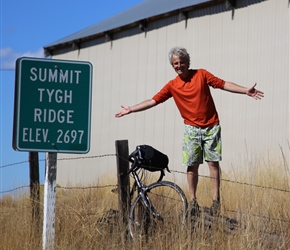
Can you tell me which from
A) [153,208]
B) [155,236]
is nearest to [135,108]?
[153,208]

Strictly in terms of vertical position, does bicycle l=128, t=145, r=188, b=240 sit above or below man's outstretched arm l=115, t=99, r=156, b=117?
below

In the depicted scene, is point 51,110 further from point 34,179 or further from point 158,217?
point 34,179

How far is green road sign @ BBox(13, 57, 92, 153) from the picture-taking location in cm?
740

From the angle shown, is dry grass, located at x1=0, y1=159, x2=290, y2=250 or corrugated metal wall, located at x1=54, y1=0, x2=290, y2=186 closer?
dry grass, located at x1=0, y1=159, x2=290, y2=250

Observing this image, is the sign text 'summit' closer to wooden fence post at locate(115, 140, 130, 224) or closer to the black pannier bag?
wooden fence post at locate(115, 140, 130, 224)

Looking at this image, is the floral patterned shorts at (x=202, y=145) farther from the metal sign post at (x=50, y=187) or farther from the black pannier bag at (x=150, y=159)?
the metal sign post at (x=50, y=187)

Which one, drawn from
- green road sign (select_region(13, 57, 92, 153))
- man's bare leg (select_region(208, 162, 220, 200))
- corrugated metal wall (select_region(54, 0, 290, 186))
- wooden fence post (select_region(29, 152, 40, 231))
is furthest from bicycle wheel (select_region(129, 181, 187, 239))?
corrugated metal wall (select_region(54, 0, 290, 186))

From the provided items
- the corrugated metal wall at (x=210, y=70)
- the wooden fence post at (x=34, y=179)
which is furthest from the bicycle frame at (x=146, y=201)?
the corrugated metal wall at (x=210, y=70)

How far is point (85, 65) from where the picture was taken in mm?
7652

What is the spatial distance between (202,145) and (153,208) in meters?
1.10

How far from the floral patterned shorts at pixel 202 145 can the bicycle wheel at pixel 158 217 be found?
0.54m

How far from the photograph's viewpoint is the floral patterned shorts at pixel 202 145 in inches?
372

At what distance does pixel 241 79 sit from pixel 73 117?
9654mm

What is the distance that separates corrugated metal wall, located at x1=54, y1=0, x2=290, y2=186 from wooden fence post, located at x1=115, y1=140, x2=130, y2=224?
185 inches
